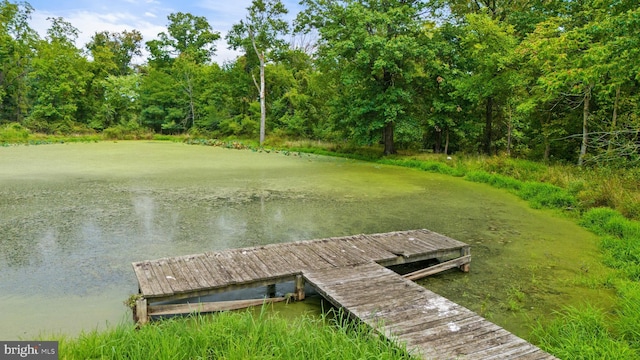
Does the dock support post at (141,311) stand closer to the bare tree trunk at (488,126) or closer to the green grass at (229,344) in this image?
the green grass at (229,344)

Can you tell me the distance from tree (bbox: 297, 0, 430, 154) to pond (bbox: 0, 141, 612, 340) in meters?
3.14

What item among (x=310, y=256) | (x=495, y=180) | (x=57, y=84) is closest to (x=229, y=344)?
(x=310, y=256)

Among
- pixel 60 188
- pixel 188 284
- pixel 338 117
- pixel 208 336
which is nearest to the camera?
pixel 208 336

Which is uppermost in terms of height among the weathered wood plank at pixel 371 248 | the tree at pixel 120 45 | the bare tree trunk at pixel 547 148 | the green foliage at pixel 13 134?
the tree at pixel 120 45

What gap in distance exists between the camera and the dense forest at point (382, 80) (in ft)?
27.5

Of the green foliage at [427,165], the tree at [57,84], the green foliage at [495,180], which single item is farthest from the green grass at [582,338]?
the tree at [57,84]

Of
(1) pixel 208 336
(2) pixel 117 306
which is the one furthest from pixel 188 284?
(1) pixel 208 336

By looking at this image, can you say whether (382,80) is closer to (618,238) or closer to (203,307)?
(618,238)

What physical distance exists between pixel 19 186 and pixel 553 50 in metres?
11.1

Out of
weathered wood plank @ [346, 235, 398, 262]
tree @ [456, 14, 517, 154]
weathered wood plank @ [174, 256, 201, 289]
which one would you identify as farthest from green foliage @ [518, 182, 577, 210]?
weathered wood plank @ [174, 256, 201, 289]

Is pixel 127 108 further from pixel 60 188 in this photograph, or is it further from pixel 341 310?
pixel 341 310

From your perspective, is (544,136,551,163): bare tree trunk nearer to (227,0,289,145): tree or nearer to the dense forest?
the dense forest

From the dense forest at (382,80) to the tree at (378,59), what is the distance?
2.2 inches

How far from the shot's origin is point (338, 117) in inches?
627
